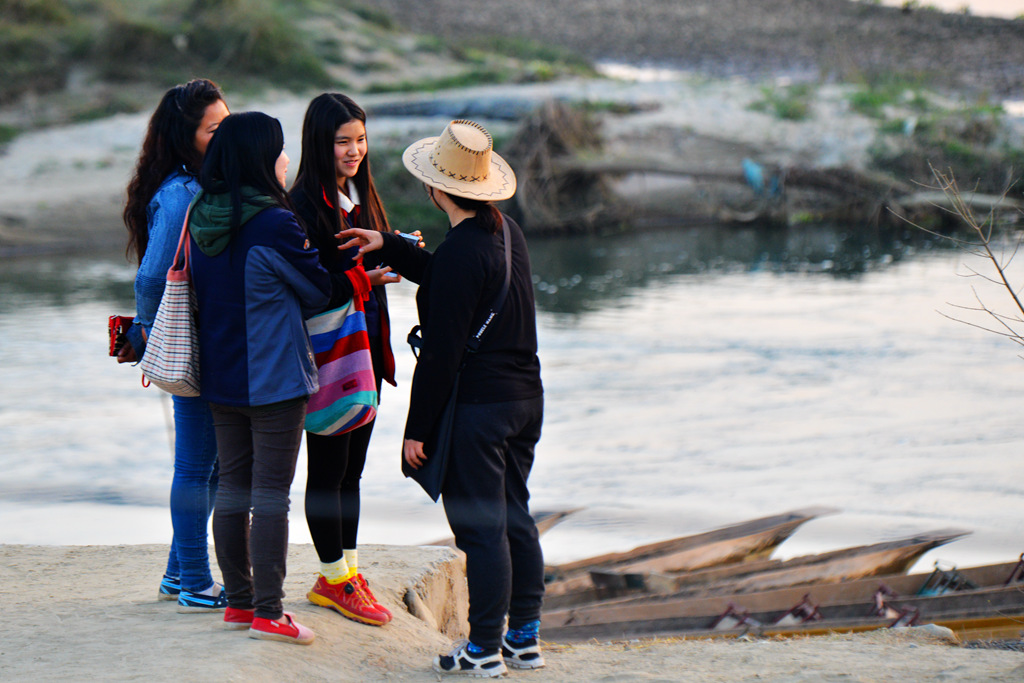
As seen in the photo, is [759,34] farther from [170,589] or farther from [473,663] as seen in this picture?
[473,663]

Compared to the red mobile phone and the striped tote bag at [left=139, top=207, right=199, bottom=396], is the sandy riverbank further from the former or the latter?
the red mobile phone

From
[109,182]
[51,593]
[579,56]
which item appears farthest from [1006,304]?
[579,56]

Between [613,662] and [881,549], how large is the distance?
194 cm

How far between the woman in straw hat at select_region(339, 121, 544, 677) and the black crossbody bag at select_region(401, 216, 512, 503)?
0.5 inches

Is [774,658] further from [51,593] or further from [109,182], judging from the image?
[109,182]

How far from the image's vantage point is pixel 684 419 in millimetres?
7930

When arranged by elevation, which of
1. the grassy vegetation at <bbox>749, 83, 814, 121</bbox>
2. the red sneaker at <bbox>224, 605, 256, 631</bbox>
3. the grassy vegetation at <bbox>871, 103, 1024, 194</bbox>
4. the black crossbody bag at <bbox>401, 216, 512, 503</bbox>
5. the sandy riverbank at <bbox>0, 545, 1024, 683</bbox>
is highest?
the grassy vegetation at <bbox>749, 83, 814, 121</bbox>

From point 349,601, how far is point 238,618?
Result: 403 mm

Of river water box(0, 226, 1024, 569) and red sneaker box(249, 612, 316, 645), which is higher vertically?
red sneaker box(249, 612, 316, 645)

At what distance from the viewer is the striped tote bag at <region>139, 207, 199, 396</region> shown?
3078mm

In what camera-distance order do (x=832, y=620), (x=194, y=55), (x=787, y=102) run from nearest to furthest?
(x=832, y=620) < (x=787, y=102) < (x=194, y=55)

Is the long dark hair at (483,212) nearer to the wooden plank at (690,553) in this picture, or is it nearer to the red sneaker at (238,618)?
the red sneaker at (238,618)

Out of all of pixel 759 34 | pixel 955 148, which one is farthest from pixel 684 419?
pixel 759 34

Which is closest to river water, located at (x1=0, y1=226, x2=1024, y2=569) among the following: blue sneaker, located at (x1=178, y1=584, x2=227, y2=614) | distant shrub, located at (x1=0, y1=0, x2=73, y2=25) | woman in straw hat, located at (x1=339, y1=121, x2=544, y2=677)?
blue sneaker, located at (x1=178, y1=584, x2=227, y2=614)
